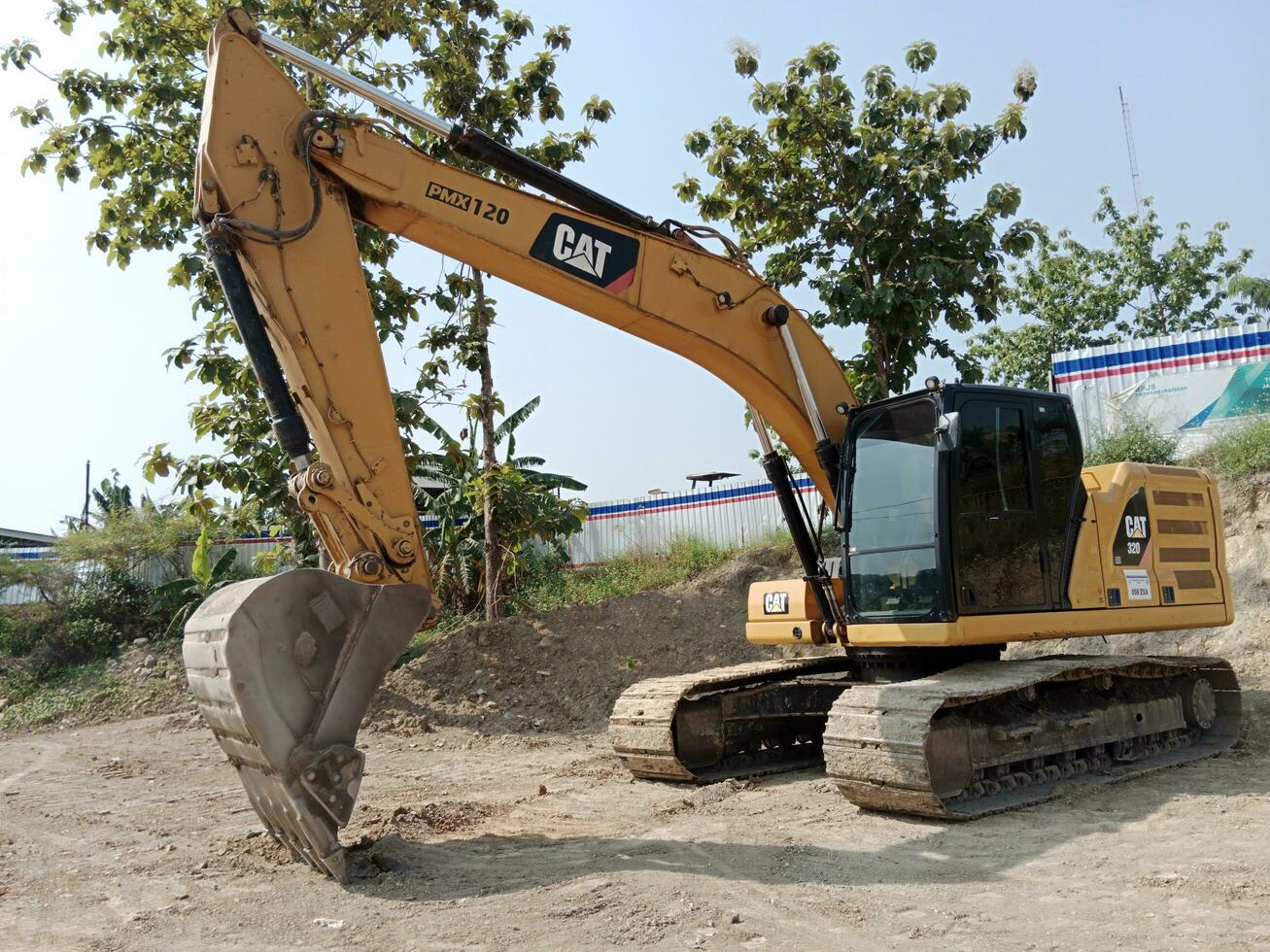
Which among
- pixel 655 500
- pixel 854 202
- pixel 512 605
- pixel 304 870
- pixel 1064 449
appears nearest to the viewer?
pixel 304 870

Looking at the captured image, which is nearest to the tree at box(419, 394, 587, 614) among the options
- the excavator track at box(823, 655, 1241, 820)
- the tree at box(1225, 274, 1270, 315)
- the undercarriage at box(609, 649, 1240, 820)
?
the undercarriage at box(609, 649, 1240, 820)

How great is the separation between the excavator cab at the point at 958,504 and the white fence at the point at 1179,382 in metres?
8.36

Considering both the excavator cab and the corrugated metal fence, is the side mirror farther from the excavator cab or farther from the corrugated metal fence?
the corrugated metal fence

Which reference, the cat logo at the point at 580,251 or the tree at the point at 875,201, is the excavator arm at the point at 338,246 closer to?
the cat logo at the point at 580,251

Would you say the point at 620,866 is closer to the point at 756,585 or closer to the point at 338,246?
the point at 756,585

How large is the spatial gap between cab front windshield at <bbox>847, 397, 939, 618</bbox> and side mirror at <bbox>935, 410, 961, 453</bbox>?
313mm

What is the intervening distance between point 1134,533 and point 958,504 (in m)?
1.94

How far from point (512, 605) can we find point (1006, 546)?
921cm

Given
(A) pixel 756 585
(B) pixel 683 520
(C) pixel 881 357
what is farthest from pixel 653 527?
(A) pixel 756 585

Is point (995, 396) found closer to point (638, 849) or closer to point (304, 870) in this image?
point (638, 849)

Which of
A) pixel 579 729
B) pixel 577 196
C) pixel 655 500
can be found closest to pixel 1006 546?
pixel 577 196

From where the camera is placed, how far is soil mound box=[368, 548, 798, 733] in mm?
11773

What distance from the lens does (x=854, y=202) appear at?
12.8 meters

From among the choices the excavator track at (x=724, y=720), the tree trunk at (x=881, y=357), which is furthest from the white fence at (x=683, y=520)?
the excavator track at (x=724, y=720)
